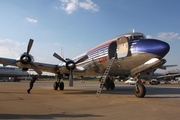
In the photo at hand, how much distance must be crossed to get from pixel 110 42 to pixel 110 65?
2155 mm

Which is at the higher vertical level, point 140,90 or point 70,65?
point 70,65

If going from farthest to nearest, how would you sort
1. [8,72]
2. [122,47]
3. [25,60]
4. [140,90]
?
[8,72] → [25,60] → [122,47] → [140,90]

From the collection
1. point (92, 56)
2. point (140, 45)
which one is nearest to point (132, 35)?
point (140, 45)

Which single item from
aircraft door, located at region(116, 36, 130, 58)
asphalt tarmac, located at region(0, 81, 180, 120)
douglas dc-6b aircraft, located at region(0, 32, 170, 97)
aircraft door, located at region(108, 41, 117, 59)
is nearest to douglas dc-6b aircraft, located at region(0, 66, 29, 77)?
douglas dc-6b aircraft, located at region(0, 32, 170, 97)

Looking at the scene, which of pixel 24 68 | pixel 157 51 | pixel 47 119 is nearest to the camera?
pixel 47 119

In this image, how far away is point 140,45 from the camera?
36.5 ft

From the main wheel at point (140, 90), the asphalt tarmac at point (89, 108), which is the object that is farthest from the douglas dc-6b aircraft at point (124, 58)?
the asphalt tarmac at point (89, 108)

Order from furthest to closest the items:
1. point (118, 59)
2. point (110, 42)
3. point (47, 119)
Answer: point (110, 42)
point (118, 59)
point (47, 119)

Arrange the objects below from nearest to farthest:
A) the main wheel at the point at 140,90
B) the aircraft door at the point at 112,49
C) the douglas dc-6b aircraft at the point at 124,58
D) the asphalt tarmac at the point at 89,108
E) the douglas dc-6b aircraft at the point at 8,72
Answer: the asphalt tarmac at the point at 89,108 < the douglas dc-6b aircraft at the point at 124,58 < the main wheel at the point at 140,90 < the aircraft door at the point at 112,49 < the douglas dc-6b aircraft at the point at 8,72

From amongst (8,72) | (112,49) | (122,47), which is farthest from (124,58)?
(8,72)

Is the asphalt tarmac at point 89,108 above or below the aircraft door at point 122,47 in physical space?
below

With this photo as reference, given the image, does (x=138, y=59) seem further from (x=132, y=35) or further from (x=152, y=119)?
(x=152, y=119)

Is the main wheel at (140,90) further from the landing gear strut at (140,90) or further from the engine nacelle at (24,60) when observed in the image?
the engine nacelle at (24,60)

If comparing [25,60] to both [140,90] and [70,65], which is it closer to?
[70,65]
